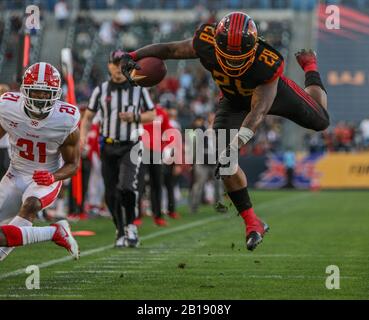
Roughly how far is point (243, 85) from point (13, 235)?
6.31 ft

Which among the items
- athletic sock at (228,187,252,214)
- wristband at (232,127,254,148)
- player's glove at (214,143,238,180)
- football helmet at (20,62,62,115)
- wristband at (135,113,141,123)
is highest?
football helmet at (20,62,62,115)

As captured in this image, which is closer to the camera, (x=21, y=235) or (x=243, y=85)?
(x=21, y=235)

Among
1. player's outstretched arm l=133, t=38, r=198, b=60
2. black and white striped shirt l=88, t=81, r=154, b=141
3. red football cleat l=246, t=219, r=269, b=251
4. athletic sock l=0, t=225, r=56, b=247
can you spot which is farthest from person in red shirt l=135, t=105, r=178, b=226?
athletic sock l=0, t=225, r=56, b=247

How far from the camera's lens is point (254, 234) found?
6434 mm

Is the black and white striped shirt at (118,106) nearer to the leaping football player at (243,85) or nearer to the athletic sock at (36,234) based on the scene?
the leaping football player at (243,85)

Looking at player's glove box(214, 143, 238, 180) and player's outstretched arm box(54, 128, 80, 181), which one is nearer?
player's glove box(214, 143, 238, 180)

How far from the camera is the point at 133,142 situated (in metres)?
8.61

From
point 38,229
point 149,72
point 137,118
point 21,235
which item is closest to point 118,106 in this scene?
point 137,118

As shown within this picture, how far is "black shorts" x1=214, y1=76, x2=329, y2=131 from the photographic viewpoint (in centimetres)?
657

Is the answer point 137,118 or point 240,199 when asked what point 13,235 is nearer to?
point 240,199

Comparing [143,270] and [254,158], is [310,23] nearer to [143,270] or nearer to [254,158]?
[254,158]

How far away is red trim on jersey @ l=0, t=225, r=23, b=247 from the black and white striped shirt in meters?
3.14

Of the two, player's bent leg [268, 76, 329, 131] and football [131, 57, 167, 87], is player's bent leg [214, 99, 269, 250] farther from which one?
football [131, 57, 167, 87]
